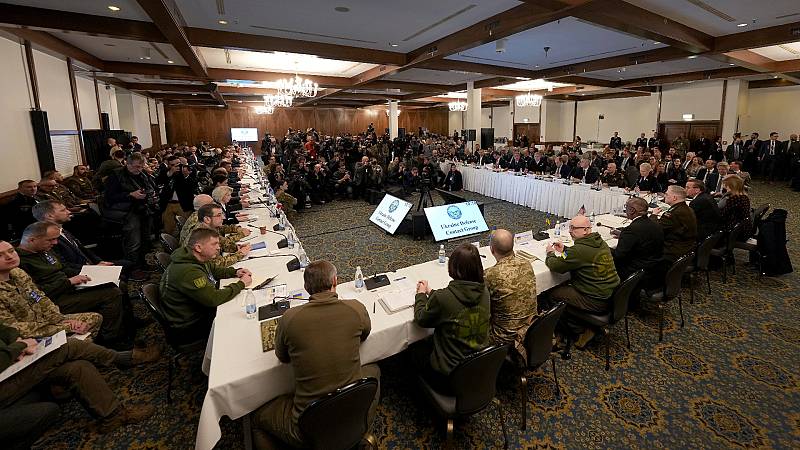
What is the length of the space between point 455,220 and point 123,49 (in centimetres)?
716

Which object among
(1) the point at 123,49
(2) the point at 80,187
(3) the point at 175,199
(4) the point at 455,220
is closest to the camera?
(3) the point at 175,199

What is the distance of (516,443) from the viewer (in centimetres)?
248

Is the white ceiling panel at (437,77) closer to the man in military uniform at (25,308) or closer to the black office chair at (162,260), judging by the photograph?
the black office chair at (162,260)

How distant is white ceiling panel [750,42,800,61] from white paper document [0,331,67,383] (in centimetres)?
1154

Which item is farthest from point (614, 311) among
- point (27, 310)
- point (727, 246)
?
point (27, 310)

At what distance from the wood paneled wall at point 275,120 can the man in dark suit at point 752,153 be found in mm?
17488

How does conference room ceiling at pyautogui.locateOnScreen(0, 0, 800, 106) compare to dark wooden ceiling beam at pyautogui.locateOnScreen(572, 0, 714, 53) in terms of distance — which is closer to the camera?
dark wooden ceiling beam at pyautogui.locateOnScreen(572, 0, 714, 53)

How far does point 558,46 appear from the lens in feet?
25.2

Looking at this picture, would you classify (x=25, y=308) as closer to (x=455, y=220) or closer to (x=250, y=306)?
(x=250, y=306)

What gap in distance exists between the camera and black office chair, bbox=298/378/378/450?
1.68m

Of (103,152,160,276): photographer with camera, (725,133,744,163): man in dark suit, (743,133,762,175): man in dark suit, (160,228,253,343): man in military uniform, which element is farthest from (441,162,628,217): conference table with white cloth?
(743,133,762,175): man in dark suit

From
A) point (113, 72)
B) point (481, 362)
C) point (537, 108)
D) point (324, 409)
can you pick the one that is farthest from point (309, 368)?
point (537, 108)

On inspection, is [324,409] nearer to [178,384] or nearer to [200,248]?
[200,248]

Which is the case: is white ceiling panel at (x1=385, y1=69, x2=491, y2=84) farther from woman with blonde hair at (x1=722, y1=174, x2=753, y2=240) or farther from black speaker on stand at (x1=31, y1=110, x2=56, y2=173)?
black speaker on stand at (x1=31, y1=110, x2=56, y2=173)
